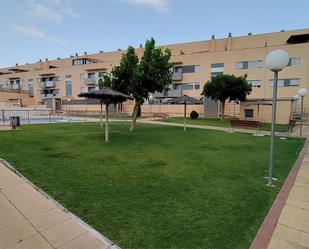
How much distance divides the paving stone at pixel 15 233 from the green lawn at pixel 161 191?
702 millimetres

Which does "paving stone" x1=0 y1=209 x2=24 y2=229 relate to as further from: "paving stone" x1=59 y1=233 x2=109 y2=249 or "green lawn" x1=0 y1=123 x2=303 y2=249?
"paving stone" x1=59 y1=233 x2=109 y2=249

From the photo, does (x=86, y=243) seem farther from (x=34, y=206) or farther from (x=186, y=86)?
(x=186, y=86)

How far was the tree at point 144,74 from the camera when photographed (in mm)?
14141

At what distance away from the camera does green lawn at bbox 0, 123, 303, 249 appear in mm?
3209

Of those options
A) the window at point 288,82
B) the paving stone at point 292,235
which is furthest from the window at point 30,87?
the paving stone at point 292,235

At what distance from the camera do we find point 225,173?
616cm

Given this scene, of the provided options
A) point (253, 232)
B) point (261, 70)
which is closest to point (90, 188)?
point (253, 232)

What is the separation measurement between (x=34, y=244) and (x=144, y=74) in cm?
1192

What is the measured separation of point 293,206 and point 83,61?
189 ft

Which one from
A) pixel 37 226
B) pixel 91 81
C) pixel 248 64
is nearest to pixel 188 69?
pixel 248 64

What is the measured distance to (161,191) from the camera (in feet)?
15.5

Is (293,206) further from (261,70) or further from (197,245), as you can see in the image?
(261,70)

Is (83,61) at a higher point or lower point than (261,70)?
higher

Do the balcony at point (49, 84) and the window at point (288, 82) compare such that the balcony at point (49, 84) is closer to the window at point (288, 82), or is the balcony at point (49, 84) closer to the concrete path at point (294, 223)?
the window at point (288, 82)
